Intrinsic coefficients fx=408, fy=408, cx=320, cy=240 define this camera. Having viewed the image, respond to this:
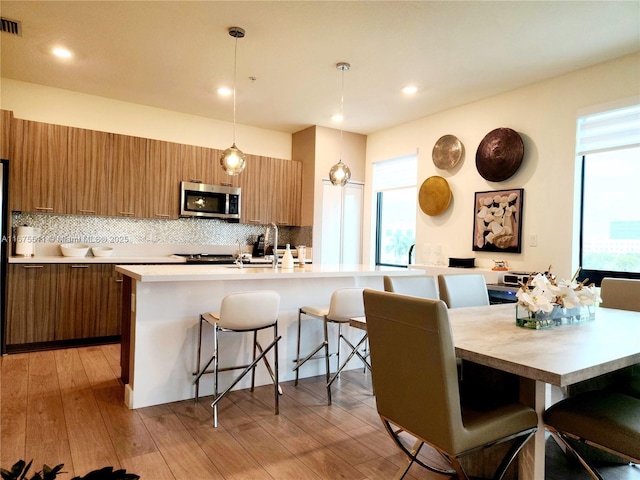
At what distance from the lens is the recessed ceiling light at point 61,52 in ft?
11.7

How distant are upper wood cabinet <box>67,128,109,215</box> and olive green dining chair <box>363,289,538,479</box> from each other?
3.95m

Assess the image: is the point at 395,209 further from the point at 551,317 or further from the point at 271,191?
the point at 551,317

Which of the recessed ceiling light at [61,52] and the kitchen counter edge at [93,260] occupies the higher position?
the recessed ceiling light at [61,52]

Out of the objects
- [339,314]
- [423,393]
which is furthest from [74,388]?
[423,393]

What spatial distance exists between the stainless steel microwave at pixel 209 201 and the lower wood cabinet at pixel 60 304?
1.20 meters

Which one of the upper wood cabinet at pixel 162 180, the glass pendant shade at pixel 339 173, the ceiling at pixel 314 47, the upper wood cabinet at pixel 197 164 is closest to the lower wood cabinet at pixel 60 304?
the upper wood cabinet at pixel 162 180

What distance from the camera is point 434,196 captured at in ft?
16.3

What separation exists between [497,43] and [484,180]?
1.58m

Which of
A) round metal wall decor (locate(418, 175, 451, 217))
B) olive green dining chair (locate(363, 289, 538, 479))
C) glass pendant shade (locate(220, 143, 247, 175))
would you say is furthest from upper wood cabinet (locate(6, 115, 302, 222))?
olive green dining chair (locate(363, 289, 538, 479))

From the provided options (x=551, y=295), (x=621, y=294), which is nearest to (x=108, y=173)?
(x=551, y=295)

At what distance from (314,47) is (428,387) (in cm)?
293

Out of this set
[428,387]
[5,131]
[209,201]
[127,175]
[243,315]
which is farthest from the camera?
[209,201]

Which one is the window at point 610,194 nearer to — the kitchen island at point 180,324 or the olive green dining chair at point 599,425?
the kitchen island at point 180,324

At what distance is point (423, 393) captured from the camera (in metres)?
1.45
